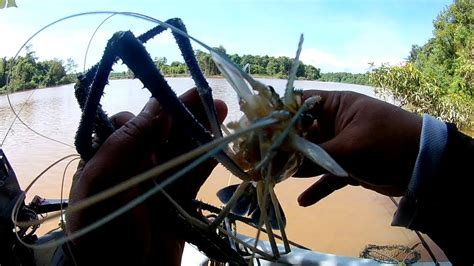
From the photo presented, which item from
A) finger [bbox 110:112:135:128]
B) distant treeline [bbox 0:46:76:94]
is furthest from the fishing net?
finger [bbox 110:112:135:128]

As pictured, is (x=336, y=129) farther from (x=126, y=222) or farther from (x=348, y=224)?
(x=348, y=224)

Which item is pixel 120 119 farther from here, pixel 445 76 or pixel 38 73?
pixel 445 76

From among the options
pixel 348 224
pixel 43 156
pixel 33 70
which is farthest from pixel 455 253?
pixel 43 156

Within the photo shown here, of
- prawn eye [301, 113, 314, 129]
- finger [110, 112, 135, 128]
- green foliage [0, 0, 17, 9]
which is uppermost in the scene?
green foliage [0, 0, 17, 9]

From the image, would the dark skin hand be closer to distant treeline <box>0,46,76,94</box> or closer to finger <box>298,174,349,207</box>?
finger <box>298,174,349,207</box>

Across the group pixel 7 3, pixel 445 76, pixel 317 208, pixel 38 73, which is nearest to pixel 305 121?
pixel 7 3

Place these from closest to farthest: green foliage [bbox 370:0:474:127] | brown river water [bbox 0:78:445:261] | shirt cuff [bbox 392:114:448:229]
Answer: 1. shirt cuff [bbox 392:114:448:229]
2. brown river water [bbox 0:78:445:261]
3. green foliage [bbox 370:0:474:127]

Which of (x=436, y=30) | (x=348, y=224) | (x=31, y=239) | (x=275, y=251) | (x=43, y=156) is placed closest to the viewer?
(x=275, y=251)
